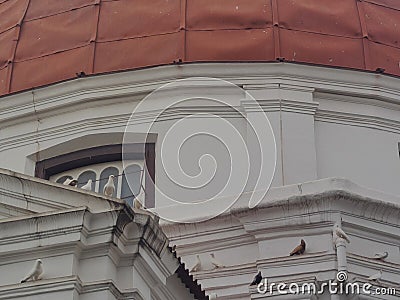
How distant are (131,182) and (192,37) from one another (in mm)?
2739

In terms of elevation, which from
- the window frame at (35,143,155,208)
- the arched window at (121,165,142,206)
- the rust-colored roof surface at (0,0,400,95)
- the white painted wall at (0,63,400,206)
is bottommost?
the arched window at (121,165,142,206)

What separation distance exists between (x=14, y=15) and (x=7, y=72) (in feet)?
5.60

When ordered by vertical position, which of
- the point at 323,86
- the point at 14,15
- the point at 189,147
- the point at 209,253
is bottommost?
the point at 209,253

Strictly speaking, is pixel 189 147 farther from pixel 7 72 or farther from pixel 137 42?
→ pixel 7 72

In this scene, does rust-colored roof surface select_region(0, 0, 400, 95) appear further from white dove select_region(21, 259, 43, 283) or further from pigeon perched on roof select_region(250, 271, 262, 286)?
white dove select_region(21, 259, 43, 283)

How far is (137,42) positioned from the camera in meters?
18.0

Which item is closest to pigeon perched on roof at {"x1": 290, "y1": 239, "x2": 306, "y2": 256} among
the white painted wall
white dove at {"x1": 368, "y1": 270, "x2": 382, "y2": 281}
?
white dove at {"x1": 368, "y1": 270, "x2": 382, "y2": 281}

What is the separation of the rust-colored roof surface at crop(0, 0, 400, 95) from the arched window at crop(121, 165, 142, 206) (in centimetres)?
182

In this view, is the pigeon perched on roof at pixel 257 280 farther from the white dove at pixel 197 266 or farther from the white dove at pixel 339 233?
the white dove at pixel 339 233

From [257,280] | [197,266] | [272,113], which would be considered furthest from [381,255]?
[272,113]

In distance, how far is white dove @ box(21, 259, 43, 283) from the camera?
394 inches

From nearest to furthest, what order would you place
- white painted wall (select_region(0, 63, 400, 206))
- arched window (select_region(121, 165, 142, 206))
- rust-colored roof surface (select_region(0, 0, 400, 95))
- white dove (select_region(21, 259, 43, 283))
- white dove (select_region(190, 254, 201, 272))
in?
1. white dove (select_region(21, 259, 43, 283))
2. white dove (select_region(190, 254, 201, 272))
3. arched window (select_region(121, 165, 142, 206))
4. white painted wall (select_region(0, 63, 400, 206))
5. rust-colored roof surface (select_region(0, 0, 400, 95))

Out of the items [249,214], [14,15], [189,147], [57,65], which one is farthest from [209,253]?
[14,15]

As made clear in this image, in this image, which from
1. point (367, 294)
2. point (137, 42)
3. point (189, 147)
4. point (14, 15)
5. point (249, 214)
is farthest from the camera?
point (14, 15)
